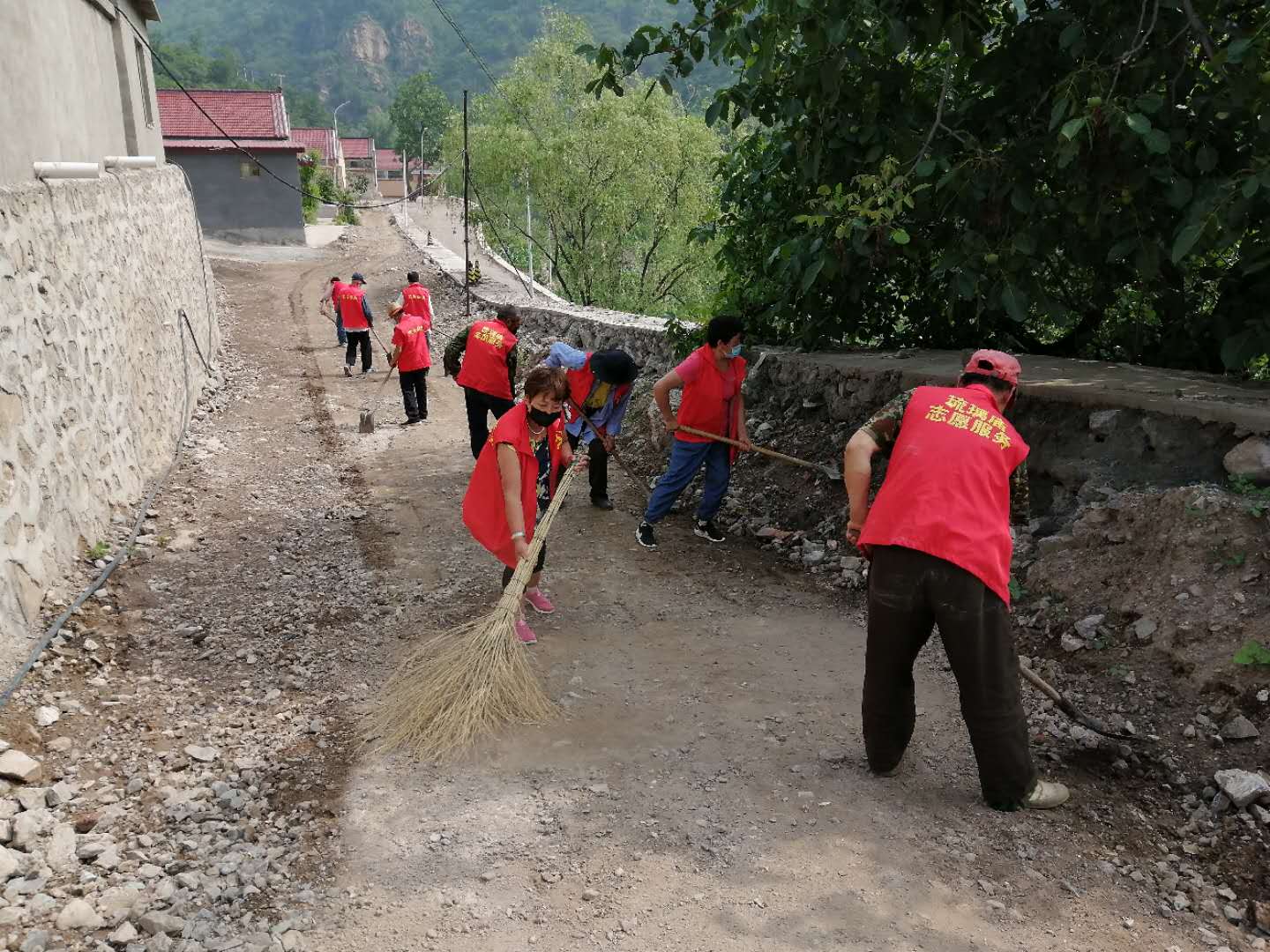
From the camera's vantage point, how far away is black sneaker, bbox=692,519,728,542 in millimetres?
6402

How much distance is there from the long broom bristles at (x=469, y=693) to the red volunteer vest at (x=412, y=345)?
17.9 feet

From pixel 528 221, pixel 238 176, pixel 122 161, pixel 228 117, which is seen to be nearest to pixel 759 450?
pixel 122 161

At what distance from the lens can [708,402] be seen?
5895 mm

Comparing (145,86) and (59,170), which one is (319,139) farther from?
(59,170)

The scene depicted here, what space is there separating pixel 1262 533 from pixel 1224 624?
461 millimetres

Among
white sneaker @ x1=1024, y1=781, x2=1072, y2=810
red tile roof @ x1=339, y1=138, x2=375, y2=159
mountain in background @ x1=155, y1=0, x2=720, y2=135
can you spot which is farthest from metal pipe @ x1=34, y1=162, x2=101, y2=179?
mountain in background @ x1=155, y1=0, x2=720, y2=135

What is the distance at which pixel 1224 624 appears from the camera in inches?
159

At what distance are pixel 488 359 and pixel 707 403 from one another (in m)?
2.05

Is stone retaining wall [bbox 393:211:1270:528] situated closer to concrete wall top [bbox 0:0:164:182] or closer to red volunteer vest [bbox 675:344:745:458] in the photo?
red volunteer vest [bbox 675:344:745:458]

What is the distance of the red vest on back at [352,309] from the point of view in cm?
1167

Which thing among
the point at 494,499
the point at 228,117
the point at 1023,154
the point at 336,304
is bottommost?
the point at 494,499

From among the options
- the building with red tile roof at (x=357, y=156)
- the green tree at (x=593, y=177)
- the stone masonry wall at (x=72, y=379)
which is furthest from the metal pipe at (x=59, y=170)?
the building with red tile roof at (x=357, y=156)

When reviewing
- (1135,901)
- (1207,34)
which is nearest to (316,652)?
(1135,901)

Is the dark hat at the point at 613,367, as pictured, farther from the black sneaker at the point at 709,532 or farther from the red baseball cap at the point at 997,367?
the red baseball cap at the point at 997,367
